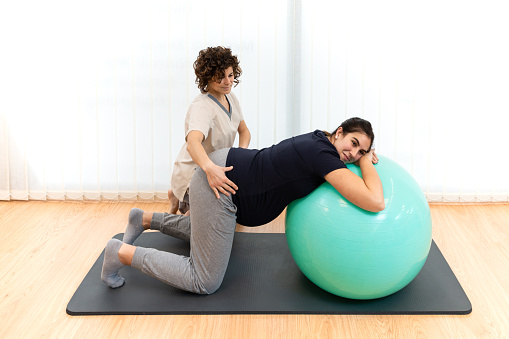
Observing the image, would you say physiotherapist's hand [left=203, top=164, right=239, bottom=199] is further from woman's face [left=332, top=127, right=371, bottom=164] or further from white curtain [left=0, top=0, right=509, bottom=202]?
white curtain [left=0, top=0, right=509, bottom=202]

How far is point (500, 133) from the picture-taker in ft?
11.9

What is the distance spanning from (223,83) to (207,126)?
213mm

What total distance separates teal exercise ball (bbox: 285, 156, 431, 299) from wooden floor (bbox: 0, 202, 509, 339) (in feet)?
0.47

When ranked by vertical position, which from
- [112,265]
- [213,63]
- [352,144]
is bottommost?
[112,265]

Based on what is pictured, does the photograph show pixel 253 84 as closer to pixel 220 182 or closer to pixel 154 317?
pixel 220 182

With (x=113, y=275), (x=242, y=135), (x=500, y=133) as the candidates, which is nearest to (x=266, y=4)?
(x=242, y=135)

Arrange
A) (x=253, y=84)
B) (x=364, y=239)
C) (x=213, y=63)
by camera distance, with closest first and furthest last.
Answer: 1. (x=364, y=239)
2. (x=213, y=63)
3. (x=253, y=84)

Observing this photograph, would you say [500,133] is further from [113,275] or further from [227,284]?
[113,275]

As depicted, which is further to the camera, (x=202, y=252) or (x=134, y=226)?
(x=134, y=226)

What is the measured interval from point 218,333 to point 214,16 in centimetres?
196

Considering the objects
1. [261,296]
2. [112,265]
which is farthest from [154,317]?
[261,296]

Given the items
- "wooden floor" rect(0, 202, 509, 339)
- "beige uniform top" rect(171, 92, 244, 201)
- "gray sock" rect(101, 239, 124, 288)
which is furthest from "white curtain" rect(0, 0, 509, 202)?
"gray sock" rect(101, 239, 124, 288)

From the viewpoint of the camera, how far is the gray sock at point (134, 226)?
2.77 metres

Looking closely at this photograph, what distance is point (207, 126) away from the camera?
2715mm
